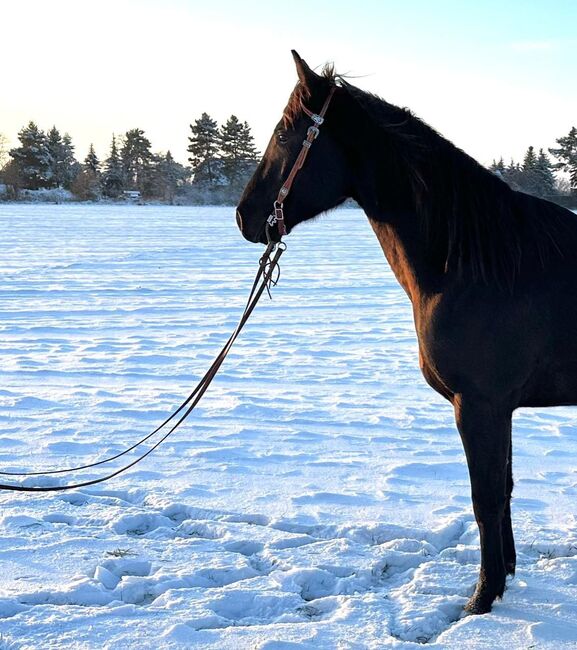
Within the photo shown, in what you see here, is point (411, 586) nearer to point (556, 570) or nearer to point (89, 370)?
point (556, 570)

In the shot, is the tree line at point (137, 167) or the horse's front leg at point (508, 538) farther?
the tree line at point (137, 167)

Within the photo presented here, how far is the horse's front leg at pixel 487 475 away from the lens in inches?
114

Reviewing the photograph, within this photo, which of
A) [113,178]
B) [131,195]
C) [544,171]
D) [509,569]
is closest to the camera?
[509,569]

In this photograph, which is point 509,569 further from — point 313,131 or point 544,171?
point 544,171

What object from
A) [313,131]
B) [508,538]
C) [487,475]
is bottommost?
[508,538]

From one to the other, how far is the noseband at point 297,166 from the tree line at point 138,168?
5792 cm

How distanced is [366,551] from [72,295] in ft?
30.3

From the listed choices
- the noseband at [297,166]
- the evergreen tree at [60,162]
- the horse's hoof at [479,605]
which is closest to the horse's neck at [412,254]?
the noseband at [297,166]

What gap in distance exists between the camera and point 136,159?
2771 inches

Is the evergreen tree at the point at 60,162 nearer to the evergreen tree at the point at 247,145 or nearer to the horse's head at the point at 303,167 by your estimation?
the evergreen tree at the point at 247,145

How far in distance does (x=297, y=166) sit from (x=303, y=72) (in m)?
0.40

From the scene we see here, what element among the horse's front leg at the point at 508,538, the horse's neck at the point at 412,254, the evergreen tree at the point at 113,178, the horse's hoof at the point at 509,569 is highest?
the evergreen tree at the point at 113,178

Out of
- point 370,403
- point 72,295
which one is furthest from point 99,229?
point 370,403

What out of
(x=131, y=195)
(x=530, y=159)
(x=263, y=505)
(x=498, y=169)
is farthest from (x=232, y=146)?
(x=263, y=505)
